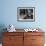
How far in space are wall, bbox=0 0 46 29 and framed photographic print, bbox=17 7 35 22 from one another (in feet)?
0.33

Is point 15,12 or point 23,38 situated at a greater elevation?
point 15,12

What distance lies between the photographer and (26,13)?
14.4ft

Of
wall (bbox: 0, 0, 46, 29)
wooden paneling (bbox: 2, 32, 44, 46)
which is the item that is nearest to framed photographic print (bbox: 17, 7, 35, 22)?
wall (bbox: 0, 0, 46, 29)

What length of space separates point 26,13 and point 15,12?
37cm

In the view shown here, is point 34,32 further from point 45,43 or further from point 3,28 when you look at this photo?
point 3,28

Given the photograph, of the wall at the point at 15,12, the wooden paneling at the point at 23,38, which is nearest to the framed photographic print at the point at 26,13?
the wall at the point at 15,12

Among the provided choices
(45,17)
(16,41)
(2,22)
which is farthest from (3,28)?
(45,17)

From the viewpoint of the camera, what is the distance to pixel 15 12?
436 cm

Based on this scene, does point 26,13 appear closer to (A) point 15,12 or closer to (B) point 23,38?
(A) point 15,12

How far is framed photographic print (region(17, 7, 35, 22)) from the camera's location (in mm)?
4352

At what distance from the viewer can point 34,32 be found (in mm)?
3855

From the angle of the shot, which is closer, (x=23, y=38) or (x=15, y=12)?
(x=23, y=38)

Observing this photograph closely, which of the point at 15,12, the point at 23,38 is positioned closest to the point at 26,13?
the point at 15,12

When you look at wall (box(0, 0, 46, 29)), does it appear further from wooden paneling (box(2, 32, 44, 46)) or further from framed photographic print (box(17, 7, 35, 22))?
wooden paneling (box(2, 32, 44, 46))
